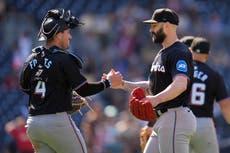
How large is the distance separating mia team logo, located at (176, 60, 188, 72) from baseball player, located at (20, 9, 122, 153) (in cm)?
81

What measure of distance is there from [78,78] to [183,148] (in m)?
1.18

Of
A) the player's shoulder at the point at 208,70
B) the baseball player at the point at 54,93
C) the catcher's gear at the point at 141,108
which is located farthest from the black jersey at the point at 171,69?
the player's shoulder at the point at 208,70

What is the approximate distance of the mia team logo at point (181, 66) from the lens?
21.9 feet

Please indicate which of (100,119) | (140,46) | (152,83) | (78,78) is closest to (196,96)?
(152,83)

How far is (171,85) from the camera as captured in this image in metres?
6.56

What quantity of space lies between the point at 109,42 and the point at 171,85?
8.18 m

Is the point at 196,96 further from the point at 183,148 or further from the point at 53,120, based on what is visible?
the point at 53,120

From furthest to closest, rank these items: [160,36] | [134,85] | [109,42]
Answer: [109,42], [134,85], [160,36]

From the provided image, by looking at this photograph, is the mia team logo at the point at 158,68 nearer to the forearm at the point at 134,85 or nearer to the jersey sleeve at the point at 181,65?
the jersey sleeve at the point at 181,65

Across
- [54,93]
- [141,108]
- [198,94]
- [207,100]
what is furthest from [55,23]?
[207,100]

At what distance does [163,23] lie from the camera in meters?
7.02

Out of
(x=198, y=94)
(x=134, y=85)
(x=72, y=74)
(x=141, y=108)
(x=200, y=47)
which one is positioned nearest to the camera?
(x=141, y=108)

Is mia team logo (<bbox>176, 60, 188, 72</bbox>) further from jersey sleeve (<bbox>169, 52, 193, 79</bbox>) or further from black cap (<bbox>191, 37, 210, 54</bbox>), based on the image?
black cap (<bbox>191, 37, 210, 54</bbox>)

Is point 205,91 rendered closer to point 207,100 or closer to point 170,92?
point 207,100
